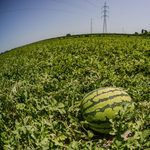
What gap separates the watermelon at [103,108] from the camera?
6.11ft

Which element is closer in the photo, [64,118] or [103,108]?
[103,108]

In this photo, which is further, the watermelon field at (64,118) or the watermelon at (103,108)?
the watermelon at (103,108)

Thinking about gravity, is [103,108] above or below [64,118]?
above

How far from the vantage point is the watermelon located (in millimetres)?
1862

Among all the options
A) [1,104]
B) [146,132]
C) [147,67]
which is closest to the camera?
[146,132]

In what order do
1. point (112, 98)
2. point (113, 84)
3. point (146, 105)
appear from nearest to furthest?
1. point (112, 98)
2. point (146, 105)
3. point (113, 84)

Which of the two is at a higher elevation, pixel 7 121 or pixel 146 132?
pixel 146 132

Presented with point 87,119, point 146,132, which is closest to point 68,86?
point 87,119

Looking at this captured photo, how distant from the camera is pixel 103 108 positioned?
189 centimetres

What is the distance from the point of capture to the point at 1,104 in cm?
229

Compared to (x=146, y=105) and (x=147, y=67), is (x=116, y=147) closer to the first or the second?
(x=146, y=105)

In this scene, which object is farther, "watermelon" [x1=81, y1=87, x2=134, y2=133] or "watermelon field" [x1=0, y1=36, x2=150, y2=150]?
"watermelon" [x1=81, y1=87, x2=134, y2=133]

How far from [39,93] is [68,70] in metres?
1.28

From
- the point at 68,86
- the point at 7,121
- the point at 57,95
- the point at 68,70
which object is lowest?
the point at 7,121
